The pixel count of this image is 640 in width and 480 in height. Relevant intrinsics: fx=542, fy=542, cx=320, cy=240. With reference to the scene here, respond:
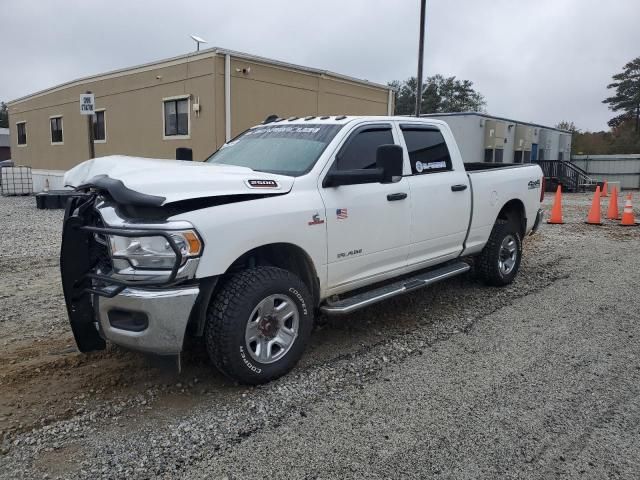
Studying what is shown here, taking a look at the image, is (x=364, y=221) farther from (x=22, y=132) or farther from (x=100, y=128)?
(x=22, y=132)

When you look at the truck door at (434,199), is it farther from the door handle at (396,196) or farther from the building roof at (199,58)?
the building roof at (199,58)

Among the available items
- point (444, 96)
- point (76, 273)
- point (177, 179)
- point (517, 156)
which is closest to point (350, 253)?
point (177, 179)

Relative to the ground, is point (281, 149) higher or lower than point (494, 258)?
higher

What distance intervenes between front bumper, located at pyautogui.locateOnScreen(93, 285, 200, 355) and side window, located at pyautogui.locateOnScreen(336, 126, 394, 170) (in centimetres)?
183

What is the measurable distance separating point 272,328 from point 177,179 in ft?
4.07

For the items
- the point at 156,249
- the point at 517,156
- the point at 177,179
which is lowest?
the point at 156,249

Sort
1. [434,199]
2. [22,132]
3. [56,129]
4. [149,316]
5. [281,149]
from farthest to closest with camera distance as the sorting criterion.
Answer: [22,132] → [56,129] → [434,199] → [281,149] → [149,316]

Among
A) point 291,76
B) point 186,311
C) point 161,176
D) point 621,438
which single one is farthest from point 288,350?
point 291,76

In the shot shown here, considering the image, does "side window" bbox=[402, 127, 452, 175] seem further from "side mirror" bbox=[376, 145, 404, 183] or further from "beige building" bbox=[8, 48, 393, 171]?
"beige building" bbox=[8, 48, 393, 171]

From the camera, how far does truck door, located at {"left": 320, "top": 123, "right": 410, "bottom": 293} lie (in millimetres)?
4344

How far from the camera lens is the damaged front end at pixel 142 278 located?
3.30 m

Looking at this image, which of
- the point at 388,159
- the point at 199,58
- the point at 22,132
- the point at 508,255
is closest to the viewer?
the point at 388,159

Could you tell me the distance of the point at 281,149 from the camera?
4.74m

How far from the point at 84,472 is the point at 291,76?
1546 centimetres
